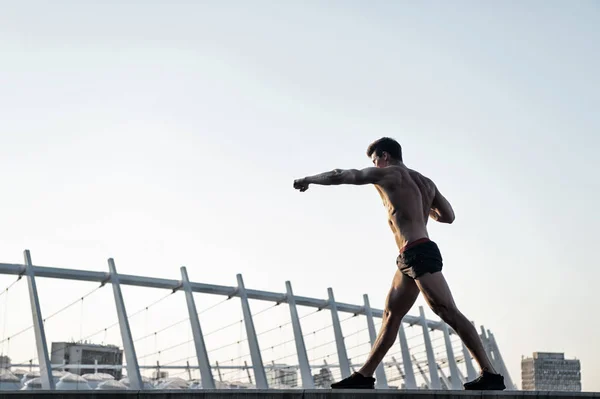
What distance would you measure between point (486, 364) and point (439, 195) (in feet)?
5.32

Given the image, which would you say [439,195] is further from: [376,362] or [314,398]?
[314,398]

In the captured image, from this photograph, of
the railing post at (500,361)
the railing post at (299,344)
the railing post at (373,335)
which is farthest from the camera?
the railing post at (500,361)

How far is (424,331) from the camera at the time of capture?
113 ft

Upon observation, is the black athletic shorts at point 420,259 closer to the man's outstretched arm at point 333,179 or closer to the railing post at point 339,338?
the man's outstretched arm at point 333,179

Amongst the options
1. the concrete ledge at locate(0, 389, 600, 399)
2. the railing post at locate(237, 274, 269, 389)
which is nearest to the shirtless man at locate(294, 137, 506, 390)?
the concrete ledge at locate(0, 389, 600, 399)

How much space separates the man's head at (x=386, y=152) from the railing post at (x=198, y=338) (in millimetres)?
11884

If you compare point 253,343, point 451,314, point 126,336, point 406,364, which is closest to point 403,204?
point 451,314

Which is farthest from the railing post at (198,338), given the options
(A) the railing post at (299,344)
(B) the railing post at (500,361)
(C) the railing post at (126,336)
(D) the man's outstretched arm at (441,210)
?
(B) the railing post at (500,361)

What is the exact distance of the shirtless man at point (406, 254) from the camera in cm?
807

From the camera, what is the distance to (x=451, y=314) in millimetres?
8047

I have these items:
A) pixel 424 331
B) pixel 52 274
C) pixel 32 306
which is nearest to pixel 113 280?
pixel 52 274

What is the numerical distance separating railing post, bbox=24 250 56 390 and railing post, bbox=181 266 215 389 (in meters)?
3.88

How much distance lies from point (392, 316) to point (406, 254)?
0.55 meters

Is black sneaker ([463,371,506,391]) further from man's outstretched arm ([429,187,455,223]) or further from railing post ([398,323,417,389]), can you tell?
railing post ([398,323,417,389])
